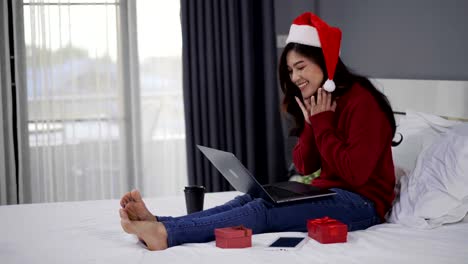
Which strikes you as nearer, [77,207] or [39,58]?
[77,207]

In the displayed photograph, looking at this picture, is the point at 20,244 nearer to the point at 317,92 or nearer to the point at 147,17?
the point at 317,92

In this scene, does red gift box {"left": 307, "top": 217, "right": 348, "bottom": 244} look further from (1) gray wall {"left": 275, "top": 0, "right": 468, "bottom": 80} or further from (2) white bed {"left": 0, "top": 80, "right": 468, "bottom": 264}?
(1) gray wall {"left": 275, "top": 0, "right": 468, "bottom": 80}

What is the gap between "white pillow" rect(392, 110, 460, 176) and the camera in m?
2.73

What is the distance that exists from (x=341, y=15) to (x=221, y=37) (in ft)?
2.49

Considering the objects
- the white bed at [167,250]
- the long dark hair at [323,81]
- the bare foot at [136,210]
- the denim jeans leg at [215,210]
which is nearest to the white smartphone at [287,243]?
the white bed at [167,250]

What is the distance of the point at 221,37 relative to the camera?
446cm

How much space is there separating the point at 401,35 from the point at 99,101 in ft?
6.23

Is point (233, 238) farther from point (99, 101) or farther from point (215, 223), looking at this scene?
point (99, 101)

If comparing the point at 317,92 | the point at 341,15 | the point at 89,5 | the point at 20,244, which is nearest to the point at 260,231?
the point at 317,92

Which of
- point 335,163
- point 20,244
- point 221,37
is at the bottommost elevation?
point 20,244

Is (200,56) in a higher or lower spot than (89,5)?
lower

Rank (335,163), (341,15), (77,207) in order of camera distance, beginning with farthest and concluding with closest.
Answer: (341,15)
(77,207)
(335,163)

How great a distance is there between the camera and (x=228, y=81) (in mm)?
4473

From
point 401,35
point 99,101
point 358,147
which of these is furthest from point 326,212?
point 99,101
